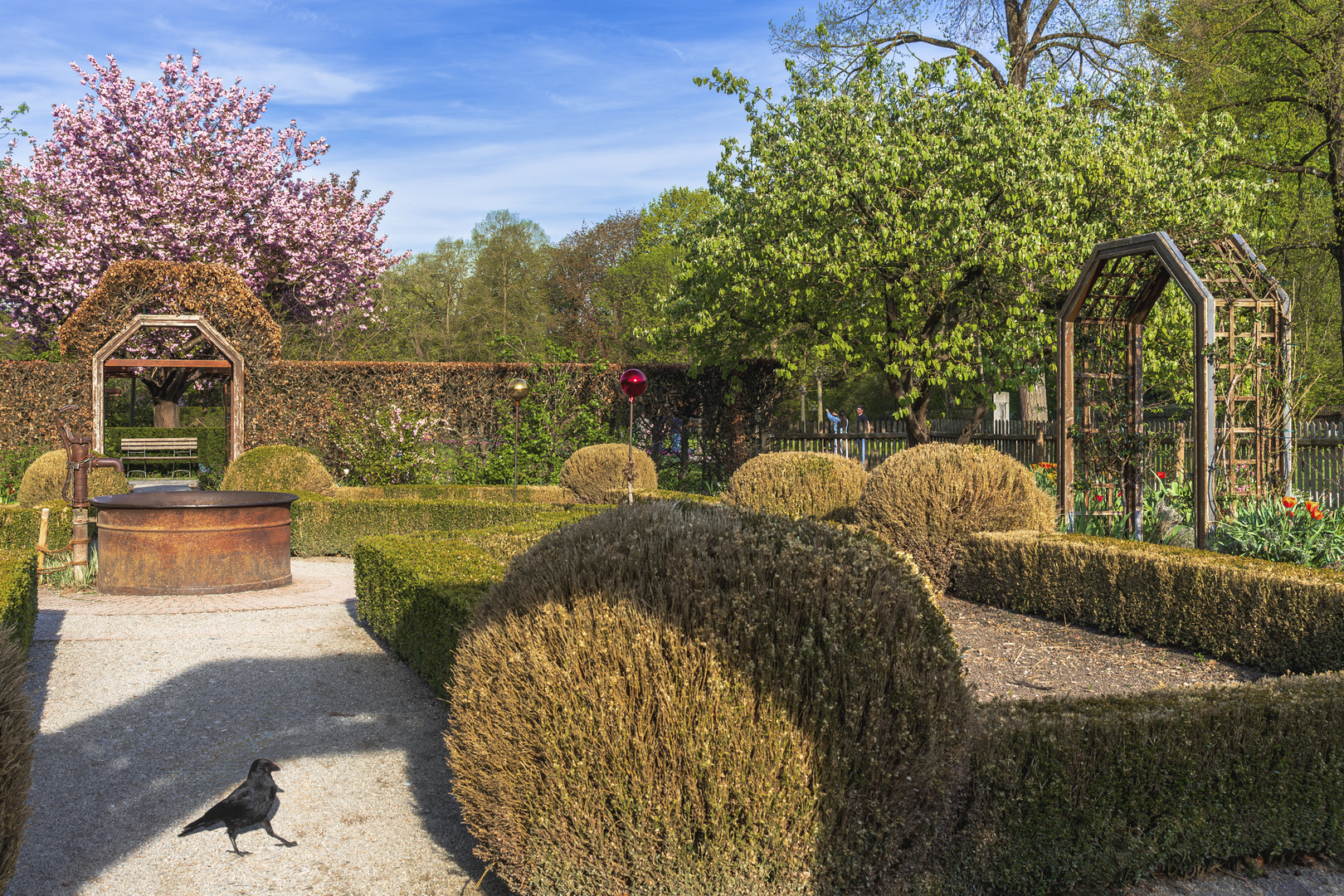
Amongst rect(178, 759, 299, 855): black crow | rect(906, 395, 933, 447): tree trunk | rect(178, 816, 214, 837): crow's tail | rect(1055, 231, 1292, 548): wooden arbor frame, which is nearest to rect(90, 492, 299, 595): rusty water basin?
rect(178, 759, 299, 855): black crow

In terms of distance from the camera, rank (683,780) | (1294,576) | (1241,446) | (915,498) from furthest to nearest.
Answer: (1241,446) → (915,498) → (1294,576) → (683,780)

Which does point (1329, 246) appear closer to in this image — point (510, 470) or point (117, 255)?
point (510, 470)

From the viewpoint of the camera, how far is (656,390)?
659 inches

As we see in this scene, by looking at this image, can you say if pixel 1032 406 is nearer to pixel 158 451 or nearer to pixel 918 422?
pixel 918 422

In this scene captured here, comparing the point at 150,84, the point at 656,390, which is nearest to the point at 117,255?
the point at 150,84

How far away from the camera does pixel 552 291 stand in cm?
4097

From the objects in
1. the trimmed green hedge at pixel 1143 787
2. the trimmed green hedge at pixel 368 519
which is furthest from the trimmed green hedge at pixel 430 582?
the trimmed green hedge at pixel 368 519

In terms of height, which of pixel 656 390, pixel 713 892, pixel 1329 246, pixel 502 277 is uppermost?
pixel 502 277

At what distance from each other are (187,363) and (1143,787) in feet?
54.0

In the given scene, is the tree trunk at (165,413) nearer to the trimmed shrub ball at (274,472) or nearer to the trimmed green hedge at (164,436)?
the trimmed green hedge at (164,436)

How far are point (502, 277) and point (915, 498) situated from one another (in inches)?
A: 1491

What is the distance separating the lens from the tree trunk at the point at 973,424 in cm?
1344

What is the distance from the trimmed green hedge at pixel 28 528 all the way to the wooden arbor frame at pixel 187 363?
16.5 ft

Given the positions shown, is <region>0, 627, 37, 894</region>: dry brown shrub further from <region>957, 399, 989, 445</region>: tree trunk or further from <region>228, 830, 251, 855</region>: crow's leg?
<region>957, 399, 989, 445</region>: tree trunk
